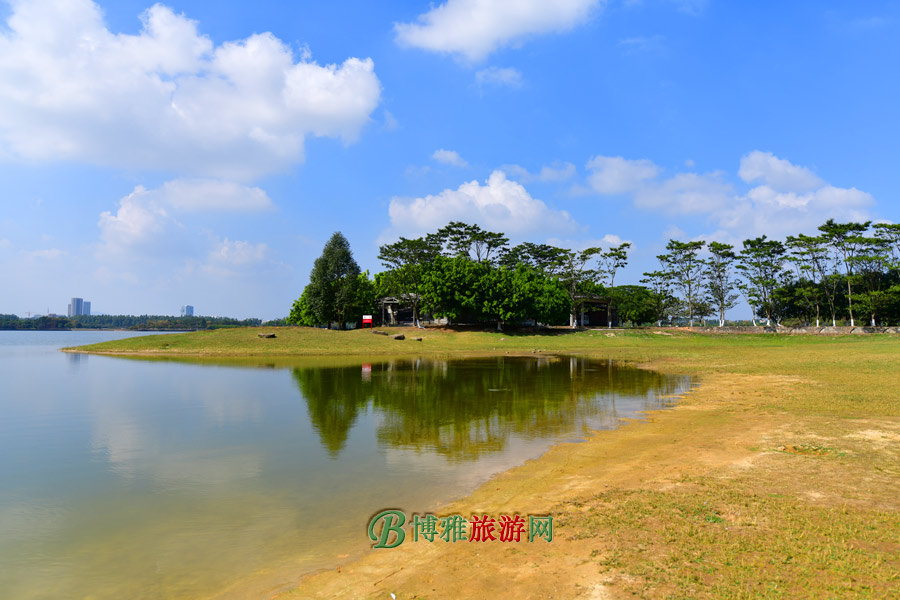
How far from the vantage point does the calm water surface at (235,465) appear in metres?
6.96

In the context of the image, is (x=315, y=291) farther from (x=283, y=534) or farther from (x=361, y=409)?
(x=283, y=534)

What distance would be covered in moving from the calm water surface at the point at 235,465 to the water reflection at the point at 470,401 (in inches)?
4.6

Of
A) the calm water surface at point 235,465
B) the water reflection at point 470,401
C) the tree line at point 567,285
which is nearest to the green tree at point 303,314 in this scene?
the tree line at point 567,285

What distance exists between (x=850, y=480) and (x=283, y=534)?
1020 centimetres

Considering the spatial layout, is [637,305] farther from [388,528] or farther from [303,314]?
[388,528]

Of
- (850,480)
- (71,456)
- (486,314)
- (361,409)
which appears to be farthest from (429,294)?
(850,480)

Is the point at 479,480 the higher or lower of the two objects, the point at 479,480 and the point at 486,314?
the lower

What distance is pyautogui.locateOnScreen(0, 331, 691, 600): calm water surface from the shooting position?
6.96m

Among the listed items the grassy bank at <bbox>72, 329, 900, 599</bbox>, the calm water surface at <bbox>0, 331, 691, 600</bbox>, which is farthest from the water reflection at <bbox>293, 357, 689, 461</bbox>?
the grassy bank at <bbox>72, 329, 900, 599</bbox>

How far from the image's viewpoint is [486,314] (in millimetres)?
71688

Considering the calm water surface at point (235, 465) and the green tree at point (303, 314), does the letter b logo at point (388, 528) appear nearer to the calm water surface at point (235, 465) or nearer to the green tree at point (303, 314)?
the calm water surface at point (235, 465)

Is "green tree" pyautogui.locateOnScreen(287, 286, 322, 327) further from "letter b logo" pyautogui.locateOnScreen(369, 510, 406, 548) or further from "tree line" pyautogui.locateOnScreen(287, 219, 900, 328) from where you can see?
"letter b logo" pyautogui.locateOnScreen(369, 510, 406, 548)

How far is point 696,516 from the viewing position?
290 inches

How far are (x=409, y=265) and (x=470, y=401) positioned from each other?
59452mm
